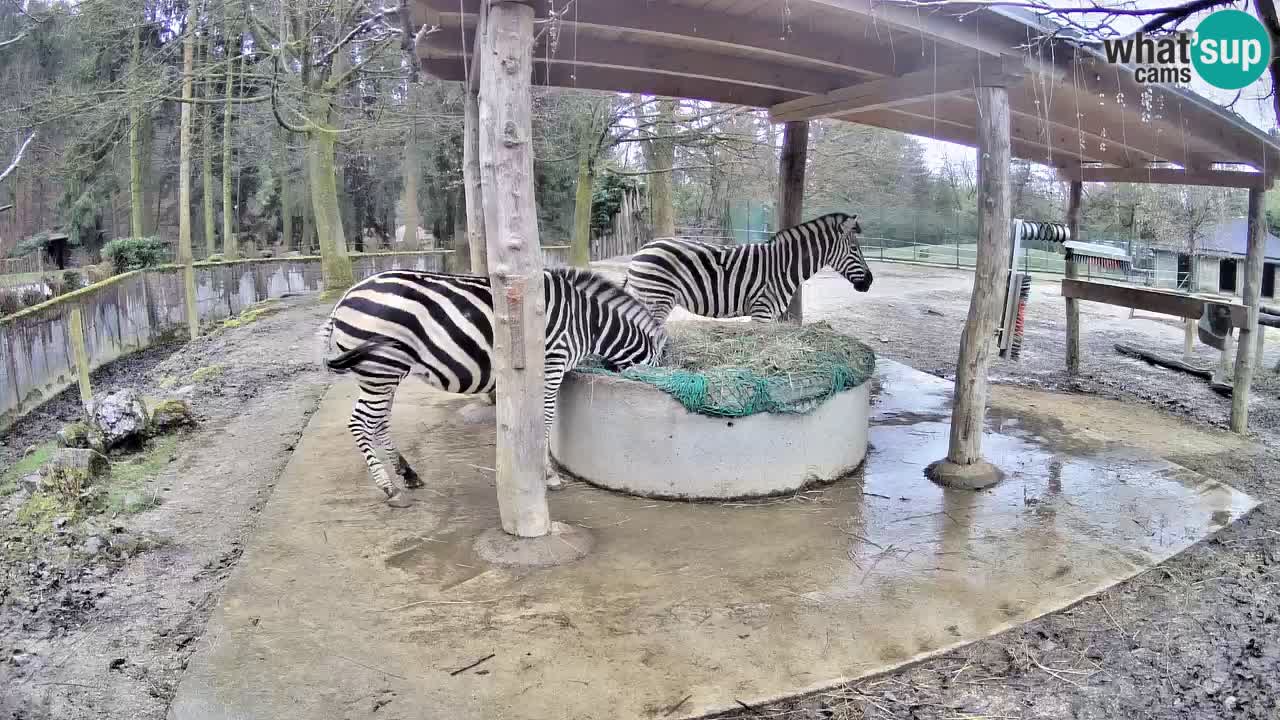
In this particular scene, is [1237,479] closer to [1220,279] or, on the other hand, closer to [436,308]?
[436,308]

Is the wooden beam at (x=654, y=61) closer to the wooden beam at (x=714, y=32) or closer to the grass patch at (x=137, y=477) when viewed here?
the wooden beam at (x=714, y=32)

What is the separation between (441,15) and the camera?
4852 millimetres

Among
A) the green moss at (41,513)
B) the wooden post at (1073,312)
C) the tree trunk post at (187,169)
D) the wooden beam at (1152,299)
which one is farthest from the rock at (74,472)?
the wooden post at (1073,312)

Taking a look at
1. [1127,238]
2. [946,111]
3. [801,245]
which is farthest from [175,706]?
[1127,238]

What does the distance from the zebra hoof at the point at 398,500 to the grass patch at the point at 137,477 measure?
163 centimetres

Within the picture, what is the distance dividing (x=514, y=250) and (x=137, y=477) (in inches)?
153

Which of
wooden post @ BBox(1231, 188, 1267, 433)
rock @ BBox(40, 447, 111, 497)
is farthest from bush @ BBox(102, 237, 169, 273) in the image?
wooden post @ BBox(1231, 188, 1267, 433)

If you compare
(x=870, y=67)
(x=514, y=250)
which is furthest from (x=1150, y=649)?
(x=870, y=67)

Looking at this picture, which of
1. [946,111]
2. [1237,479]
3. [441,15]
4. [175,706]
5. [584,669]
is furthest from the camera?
[946,111]

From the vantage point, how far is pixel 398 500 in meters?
5.20

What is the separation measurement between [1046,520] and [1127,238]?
17.4m

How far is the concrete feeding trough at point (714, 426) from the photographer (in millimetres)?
5211

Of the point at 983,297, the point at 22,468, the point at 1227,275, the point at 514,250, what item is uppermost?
the point at 514,250
